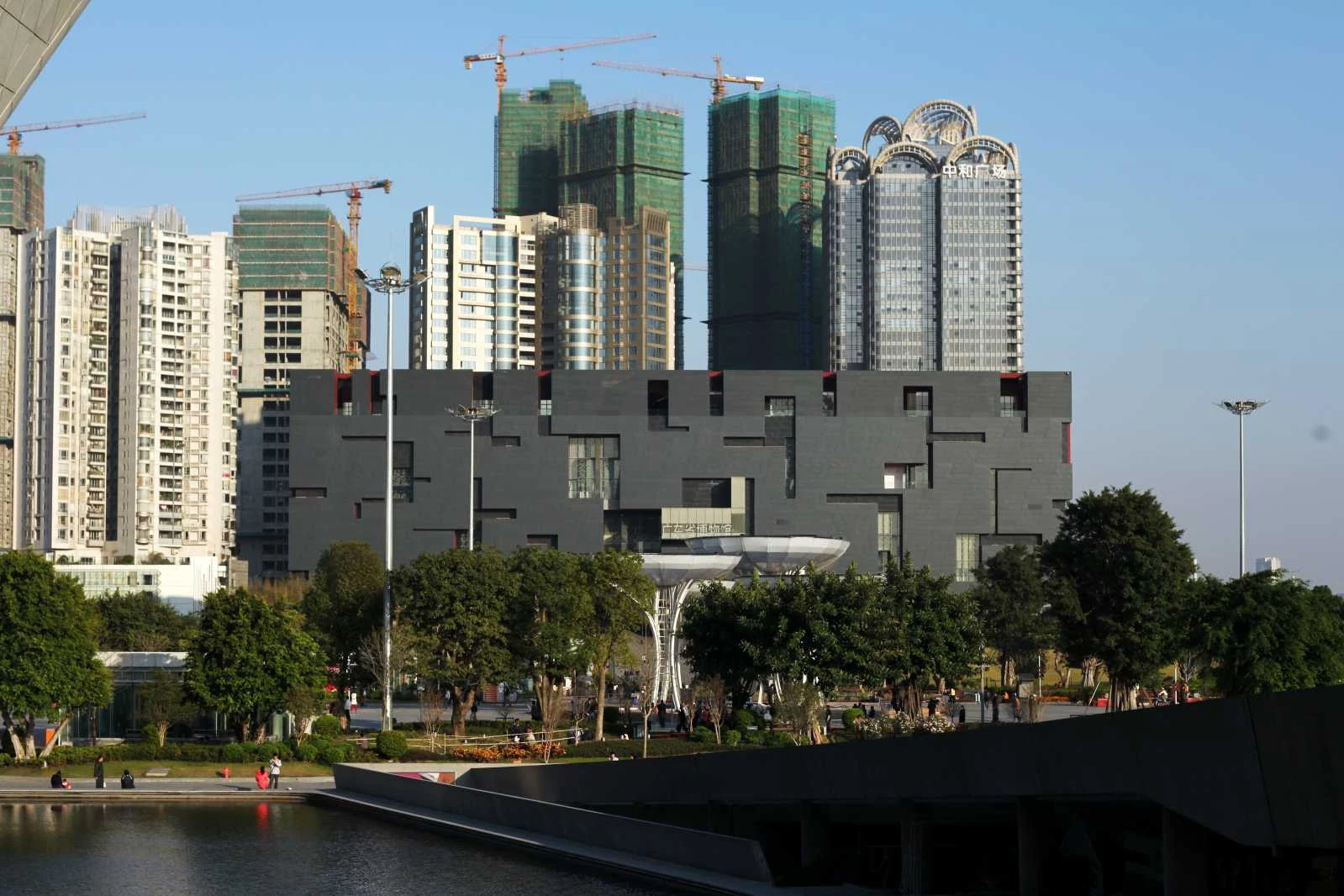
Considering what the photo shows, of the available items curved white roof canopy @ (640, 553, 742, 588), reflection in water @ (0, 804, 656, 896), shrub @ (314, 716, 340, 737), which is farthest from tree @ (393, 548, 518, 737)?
reflection in water @ (0, 804, 656, 896)

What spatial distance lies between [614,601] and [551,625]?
2773 mm

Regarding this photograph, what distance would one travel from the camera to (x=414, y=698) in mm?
100562

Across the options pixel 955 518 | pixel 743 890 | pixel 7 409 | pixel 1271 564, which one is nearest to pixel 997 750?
pixel 743 890

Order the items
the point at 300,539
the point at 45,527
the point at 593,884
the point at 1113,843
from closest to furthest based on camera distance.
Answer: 1. the point at 1113,843
2. the point at 593,884
3. the point at 300,539
4. the point at 45,527

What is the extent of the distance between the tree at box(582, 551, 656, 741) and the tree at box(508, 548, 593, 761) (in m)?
0.42

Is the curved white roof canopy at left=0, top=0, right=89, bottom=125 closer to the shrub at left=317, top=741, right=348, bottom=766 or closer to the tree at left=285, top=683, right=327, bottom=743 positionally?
the shrub at left=317, top=741, right=348, bottom=766

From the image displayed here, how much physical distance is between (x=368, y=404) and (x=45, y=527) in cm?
5380

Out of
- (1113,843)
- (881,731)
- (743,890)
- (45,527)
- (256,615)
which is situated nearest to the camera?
(1113,843)

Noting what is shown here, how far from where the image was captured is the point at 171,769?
2093 inches

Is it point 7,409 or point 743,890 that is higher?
point 7,409

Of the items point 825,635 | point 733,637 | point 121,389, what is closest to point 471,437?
point 733,637

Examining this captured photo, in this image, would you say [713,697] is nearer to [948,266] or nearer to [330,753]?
[330,753]

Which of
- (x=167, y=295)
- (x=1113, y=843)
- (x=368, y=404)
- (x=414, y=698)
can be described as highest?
(x=167, y=295)

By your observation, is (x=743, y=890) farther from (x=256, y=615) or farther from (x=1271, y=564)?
(x=1271, y=564)
